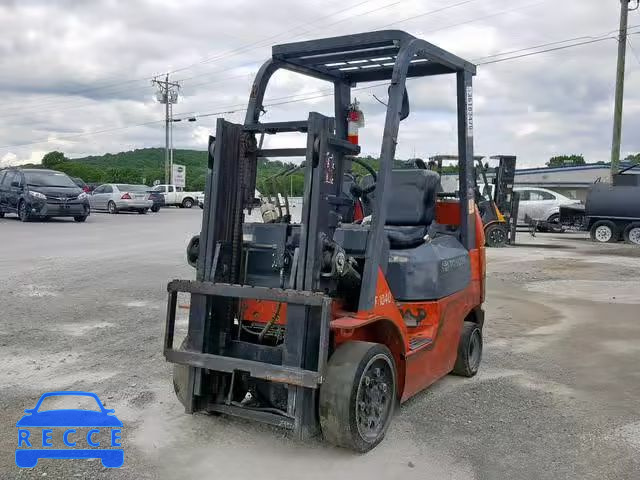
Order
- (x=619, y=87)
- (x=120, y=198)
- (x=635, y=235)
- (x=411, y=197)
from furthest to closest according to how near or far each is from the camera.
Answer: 1. (x=120, y=198)
2. (x=619, y=87)
3. (x=635, y=235)
4. (x=411, y=197)

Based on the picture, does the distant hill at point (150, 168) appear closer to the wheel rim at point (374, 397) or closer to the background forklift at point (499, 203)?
the wheel rim at point (374, 397)

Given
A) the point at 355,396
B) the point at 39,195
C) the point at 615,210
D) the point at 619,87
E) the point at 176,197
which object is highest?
the point at 619,87

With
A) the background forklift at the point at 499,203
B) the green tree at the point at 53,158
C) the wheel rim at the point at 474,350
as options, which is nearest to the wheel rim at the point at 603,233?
the background forklift at the point at 499,203

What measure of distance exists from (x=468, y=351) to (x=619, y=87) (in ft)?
80.6

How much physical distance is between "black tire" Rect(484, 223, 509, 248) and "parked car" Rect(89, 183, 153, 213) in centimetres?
1844

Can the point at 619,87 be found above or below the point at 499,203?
above

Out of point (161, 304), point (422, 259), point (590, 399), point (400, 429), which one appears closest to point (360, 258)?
point (422, 259)

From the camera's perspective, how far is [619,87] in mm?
26656

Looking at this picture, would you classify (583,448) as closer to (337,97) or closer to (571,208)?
(337,97)

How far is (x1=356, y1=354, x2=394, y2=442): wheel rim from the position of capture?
13.8 feet

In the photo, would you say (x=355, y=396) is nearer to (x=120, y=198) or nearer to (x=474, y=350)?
(x=474, y=350)

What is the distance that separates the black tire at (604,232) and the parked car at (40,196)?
59.6ft

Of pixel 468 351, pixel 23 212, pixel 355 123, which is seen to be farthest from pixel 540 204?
pixel 355 123

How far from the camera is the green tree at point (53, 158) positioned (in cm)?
8125
